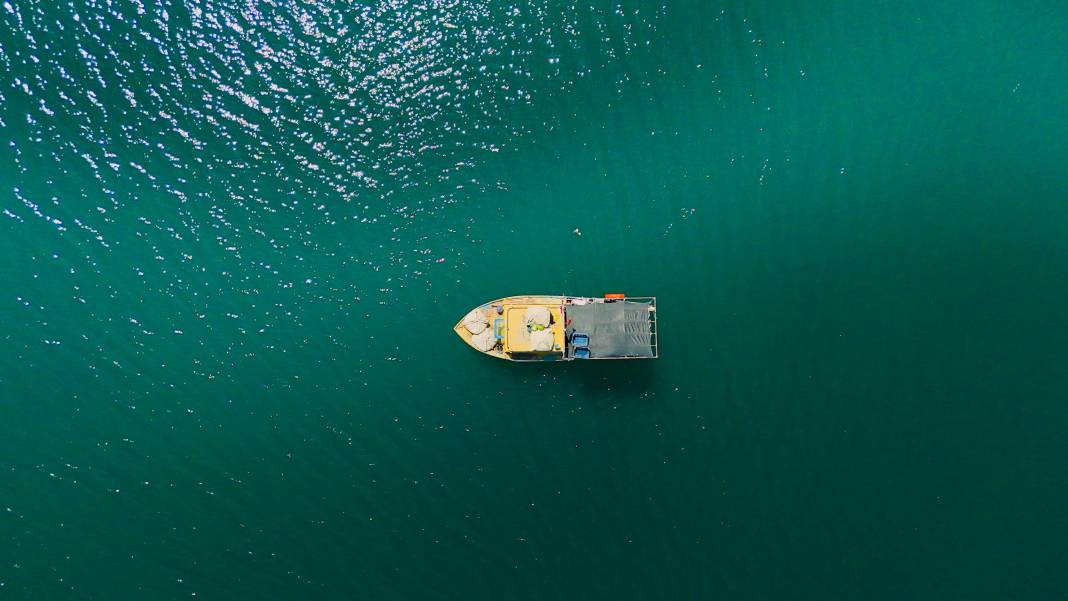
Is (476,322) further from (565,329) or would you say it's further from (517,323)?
(565,329)

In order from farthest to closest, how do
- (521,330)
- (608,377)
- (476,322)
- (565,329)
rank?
(608,377), (476,322), (521,330), (565,329)

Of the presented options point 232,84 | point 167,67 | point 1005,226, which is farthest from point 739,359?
point 167,67

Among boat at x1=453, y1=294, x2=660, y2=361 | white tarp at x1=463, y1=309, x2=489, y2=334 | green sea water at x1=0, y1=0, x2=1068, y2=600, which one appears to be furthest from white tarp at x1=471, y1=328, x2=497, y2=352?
green sea water at x1=0, y1=0, x2=1068, y2=600

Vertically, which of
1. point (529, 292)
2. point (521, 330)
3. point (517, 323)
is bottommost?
point (521, 330)

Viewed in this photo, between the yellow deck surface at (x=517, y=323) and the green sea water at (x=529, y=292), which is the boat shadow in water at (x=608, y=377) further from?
the yellow deck surface at (x=517, y=323)

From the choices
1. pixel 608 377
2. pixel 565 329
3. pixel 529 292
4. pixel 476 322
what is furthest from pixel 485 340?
pixel 608 377

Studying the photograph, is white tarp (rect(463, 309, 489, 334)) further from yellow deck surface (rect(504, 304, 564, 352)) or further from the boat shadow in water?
the boat shadow in water

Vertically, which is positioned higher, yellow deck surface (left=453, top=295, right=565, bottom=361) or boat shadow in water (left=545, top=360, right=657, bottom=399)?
yellow deck surface (left=453, top=295, right=565, bottom=361)
